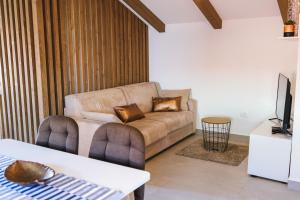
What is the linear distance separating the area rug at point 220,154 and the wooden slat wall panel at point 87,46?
171 cm

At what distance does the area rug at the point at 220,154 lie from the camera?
13.4 ft

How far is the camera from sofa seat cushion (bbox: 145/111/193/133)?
4.51 meters

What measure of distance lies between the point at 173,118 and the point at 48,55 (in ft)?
6.82

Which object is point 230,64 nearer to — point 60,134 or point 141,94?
point 141,94

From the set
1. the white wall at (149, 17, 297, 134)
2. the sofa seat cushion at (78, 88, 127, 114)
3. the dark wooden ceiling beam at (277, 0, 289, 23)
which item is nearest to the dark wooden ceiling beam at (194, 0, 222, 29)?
the white wall at (149, 17, 297, 134)

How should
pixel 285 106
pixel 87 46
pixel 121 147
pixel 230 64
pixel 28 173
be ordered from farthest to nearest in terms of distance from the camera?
pixel 230 64 < pixel 87 46 < pixel 285 106 < pixel 121 147 < pixel 28 173

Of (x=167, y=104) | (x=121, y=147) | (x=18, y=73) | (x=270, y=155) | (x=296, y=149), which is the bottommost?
(x=270, y=155)

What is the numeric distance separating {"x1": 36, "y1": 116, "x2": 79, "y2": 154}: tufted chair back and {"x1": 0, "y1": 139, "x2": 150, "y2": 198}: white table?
0.49 feet

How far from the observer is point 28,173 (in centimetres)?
168

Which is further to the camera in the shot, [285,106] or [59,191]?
[285,106]

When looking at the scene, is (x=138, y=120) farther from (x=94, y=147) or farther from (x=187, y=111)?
(x=94, y=147)

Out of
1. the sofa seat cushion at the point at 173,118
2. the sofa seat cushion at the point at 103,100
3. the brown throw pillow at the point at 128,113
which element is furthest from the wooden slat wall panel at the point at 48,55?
the sofa seat cushion at the point at 173,118

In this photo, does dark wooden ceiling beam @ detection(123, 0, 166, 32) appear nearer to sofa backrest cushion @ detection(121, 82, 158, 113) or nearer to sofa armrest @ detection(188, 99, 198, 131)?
sofa backrest cushion @ detection(121, 82, 158, 113)

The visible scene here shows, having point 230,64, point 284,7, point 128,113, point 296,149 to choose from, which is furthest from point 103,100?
point 284,7
